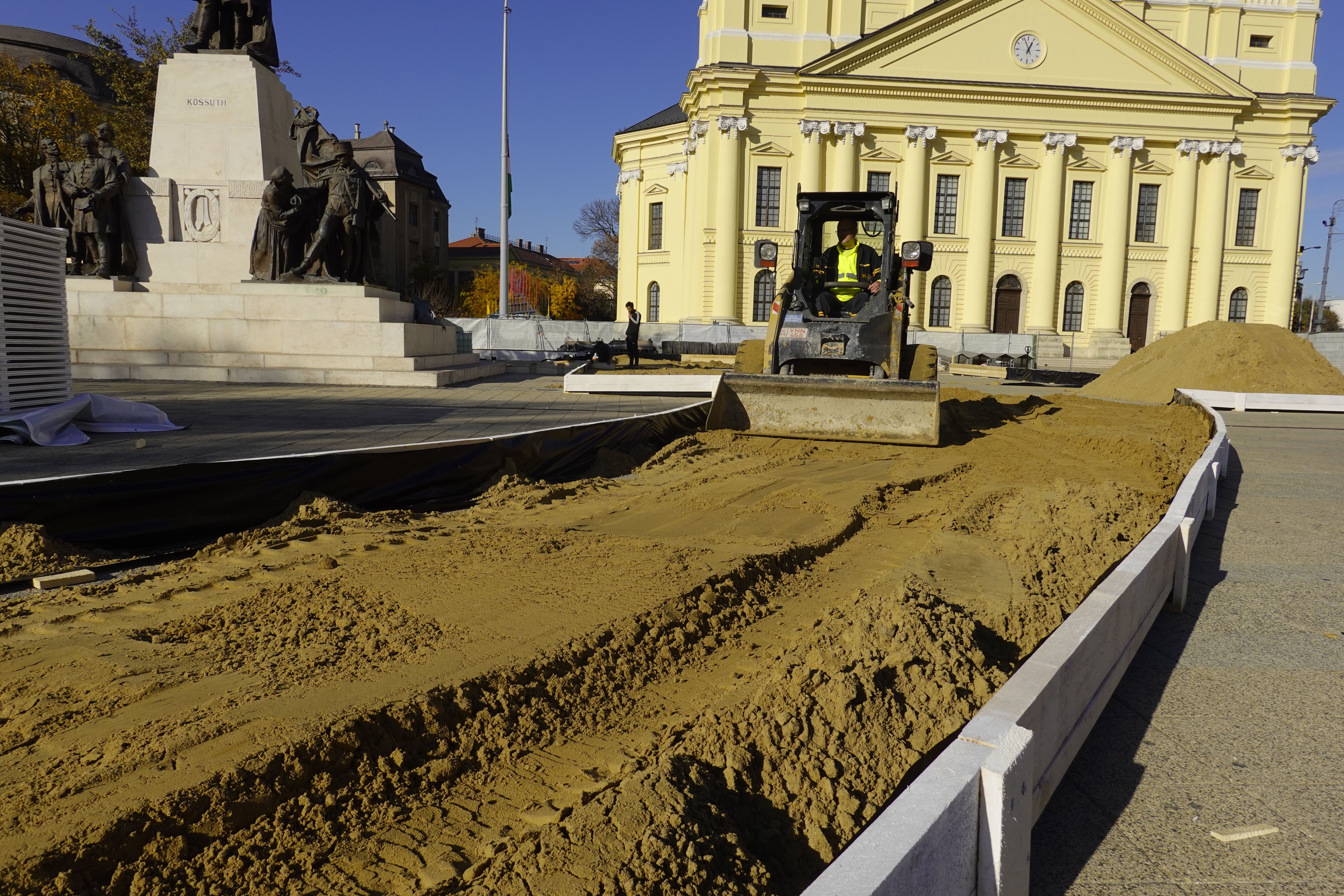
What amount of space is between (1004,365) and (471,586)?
31.6 metres

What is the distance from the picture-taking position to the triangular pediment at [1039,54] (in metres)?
40.9

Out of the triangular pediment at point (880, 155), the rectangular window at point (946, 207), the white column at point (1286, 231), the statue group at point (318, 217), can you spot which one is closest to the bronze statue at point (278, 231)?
the statue group at point (318, 217)

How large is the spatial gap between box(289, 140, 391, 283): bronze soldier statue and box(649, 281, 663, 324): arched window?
32.1 meters

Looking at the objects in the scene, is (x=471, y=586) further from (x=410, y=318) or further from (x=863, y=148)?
(x=863, y=148)

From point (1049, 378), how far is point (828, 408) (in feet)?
63.0

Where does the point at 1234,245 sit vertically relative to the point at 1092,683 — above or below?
above

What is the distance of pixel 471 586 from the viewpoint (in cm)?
471

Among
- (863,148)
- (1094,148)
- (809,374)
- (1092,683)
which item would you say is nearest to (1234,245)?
(1094,148)

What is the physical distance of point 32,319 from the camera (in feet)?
28.5

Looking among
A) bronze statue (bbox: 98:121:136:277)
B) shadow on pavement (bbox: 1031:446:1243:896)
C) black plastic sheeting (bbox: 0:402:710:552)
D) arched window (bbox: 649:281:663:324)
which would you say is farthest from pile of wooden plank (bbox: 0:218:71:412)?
arched window (bbox: 649:281:663:324)

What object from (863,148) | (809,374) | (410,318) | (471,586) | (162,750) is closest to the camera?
(162,750)

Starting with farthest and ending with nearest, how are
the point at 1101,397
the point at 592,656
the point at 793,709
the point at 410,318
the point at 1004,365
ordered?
the point at 1004,365
the point at 1101,397
the point at 410,318
the point at 592,656
the point at 793,709

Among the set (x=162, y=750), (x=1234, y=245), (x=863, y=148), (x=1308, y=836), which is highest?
(x=863, y=148)

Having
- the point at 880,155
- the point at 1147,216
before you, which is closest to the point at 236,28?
the point at 880,155
